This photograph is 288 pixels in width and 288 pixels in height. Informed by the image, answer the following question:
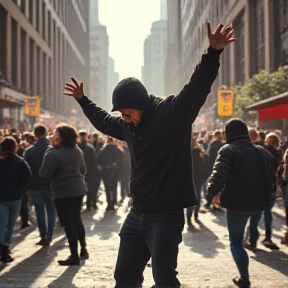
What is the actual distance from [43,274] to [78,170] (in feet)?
4.92

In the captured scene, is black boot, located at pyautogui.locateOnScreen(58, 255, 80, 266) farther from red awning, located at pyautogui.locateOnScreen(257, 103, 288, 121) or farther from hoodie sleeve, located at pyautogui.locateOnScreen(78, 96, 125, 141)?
red awning, located at pyautogui.locateOnScreen(257, 103, 288, 121)

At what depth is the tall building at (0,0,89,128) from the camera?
39469 mm

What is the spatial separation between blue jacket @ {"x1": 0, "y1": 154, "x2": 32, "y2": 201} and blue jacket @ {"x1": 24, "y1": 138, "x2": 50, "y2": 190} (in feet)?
3.46

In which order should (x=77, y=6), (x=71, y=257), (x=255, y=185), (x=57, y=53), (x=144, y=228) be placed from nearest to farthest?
(x=144, y=228)
(x=255, y=185)
(x=71, y=257)
(x=57, y=53)
(x=77, y=6)

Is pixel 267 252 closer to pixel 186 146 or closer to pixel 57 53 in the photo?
pixel 186 146

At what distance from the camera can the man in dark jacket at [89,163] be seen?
11758 mm

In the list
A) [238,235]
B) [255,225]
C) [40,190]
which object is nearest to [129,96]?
[238,235]

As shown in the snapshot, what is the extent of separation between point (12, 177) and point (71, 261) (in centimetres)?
139

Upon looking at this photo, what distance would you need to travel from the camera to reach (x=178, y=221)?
3197 mm

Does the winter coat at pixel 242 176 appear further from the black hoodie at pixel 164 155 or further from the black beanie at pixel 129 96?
the black beanie at pixel 129 96

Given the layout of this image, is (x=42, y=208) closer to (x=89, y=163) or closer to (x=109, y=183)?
(x=89, y=163)

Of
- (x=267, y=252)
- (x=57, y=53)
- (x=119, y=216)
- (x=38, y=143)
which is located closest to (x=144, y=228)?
(x=267, y=252)

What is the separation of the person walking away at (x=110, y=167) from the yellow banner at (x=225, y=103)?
2048 centimetres

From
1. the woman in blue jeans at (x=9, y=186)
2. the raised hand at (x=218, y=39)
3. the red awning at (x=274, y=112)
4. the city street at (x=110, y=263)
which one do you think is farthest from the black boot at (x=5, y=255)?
the red awning at (x=274, y=112)
